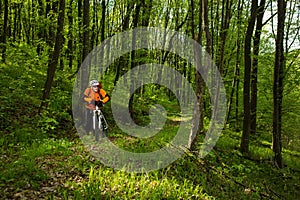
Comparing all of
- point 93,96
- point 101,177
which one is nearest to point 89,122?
point 93,96

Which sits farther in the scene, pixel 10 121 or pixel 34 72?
pixel 34 72

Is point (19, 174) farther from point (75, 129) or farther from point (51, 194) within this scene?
point (75, 129)

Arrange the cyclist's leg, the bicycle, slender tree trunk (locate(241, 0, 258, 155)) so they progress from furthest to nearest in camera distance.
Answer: slender tree trunk (locate(241, 0, 258, 155)) → the cyclist's leg → the bicycle

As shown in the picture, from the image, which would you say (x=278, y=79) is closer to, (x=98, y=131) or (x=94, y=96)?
(x=94, y=96)

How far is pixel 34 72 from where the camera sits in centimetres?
1498

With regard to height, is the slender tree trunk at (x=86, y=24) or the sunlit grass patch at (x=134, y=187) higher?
the slender tree trunk at (x=86, y=24)

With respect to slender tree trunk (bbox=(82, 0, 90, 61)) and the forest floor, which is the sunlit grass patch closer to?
the forest floor

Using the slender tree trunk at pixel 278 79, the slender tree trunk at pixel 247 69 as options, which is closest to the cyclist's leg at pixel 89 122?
the slender tree trunk at pixel 247 69

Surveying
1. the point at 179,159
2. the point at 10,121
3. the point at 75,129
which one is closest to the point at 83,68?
the point at 75,129

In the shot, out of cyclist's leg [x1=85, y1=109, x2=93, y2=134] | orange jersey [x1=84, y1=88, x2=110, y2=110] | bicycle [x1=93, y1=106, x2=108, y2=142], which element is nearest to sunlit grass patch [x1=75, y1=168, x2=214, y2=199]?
bicycle [x1=93, y1=106, x2=108, y2=142]

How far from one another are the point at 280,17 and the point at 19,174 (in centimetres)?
999

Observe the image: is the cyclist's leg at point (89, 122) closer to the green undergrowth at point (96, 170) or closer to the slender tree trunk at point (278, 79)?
the green undergrowth at point (96, 170)

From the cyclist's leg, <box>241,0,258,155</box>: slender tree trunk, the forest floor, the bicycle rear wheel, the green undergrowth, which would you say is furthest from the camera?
<box>241,0,258,155</box>: slender tree trunk

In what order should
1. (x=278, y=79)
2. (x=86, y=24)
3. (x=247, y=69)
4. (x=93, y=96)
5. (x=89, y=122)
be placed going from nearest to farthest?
(x=93, y=96) < (x=278, y=79) < (x=89, y=122) < (x=86, y=24) < (x=247, y=69)
